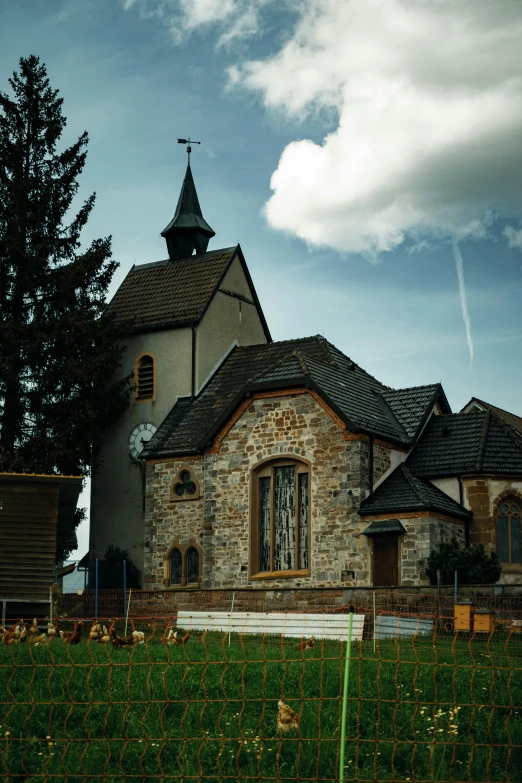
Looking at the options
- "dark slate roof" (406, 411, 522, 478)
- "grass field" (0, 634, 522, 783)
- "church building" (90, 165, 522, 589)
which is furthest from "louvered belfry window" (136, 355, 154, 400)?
"grass field" (0, 634, 522, 783)

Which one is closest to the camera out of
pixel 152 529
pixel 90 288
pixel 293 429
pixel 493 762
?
pixel 493 762

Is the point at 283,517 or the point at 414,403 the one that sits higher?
the point at 414,403

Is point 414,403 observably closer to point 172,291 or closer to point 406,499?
point 406,499

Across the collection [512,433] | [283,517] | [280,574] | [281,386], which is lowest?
[280,574]

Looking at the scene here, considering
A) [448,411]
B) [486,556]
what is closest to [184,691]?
[486,556]

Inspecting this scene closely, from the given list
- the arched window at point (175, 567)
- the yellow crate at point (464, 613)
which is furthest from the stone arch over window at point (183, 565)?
the yellow crate at point (464, 613)

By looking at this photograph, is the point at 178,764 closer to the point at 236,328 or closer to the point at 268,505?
the point at 268,505

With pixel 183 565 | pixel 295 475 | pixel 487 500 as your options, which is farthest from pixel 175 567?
pixel 487 500

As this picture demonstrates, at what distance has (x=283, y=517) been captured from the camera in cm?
3045

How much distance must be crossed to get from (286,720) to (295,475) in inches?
806

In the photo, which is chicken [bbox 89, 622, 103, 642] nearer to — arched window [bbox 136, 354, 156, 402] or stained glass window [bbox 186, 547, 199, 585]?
stained glass window [bbox 186, 547, 199, 585]

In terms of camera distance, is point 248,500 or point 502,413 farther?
point 502,413

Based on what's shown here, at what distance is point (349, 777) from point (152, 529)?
80.3 ft

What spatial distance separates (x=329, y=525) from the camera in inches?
1156
